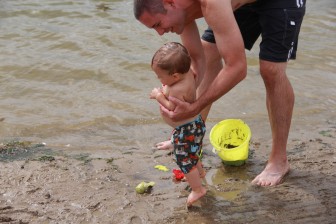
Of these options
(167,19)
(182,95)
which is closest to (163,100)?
(182,95)

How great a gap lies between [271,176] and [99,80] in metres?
3.13

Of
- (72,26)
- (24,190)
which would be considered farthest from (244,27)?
(72,26)

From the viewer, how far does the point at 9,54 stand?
278 inches

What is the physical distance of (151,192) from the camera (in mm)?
3553

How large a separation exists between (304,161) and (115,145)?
1.65 meters

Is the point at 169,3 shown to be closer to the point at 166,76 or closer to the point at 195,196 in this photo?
the point at 166,76

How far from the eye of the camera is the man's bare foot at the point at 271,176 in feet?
12.1

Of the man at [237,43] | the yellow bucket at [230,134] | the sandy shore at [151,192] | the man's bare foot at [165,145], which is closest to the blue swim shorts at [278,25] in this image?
the man at [237,43]

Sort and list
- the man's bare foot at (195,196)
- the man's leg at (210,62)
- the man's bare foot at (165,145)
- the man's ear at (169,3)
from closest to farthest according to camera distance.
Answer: the man's ear at (169,3)
the man's bare foot at (195,196)
the man's leg at (210,62)
the man's bare foot at (165,145)

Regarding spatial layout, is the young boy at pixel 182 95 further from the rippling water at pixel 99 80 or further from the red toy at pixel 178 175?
the rippling water at pixel 99 80

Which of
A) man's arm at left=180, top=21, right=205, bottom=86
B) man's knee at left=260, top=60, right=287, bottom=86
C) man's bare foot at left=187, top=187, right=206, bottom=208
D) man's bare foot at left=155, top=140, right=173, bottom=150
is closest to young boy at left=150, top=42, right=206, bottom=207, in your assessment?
man's bare foot at left=187, top=187, right=206, bottom=208

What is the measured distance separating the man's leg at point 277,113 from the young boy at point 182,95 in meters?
0.61

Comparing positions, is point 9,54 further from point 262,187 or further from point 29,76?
point 262,187

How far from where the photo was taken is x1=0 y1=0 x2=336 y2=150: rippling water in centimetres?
493
